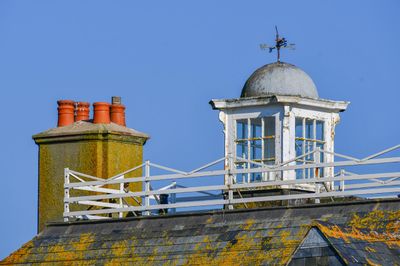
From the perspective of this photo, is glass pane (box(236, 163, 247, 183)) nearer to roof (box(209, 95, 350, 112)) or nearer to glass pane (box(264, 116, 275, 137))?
glass pane (box(264, 116, 275, 137))

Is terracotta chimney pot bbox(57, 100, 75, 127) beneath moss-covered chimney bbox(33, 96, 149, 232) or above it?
above

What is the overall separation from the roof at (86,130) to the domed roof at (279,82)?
8.20 ft

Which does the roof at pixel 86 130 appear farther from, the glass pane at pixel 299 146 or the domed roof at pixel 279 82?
the glass pane at pixel 299 146

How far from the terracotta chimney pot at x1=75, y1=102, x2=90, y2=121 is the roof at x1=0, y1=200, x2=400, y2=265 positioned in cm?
409

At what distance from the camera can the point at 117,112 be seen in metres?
42.8

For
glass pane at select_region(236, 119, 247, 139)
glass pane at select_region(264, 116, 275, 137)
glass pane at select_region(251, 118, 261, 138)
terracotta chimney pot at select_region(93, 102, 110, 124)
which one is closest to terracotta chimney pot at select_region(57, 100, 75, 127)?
terracotta chimney pot at select_region(93, 102, 110, 124)

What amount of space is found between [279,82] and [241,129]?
1237 mm

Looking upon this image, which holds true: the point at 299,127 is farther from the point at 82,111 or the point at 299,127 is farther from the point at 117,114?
the point at 82,111

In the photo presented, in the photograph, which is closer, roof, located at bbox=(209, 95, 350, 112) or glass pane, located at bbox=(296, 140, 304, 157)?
roof, located at bbox=(209, 95, 350, 112)

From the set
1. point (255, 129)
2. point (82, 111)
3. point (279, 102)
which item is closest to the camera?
point (279, 102)

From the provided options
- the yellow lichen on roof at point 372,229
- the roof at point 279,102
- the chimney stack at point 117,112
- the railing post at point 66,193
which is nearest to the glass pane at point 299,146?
the roof at point 279,102

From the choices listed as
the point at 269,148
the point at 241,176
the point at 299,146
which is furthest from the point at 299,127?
the point at 241,176

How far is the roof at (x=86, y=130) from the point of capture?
4172 cm

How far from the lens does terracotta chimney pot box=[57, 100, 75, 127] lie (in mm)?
42750
